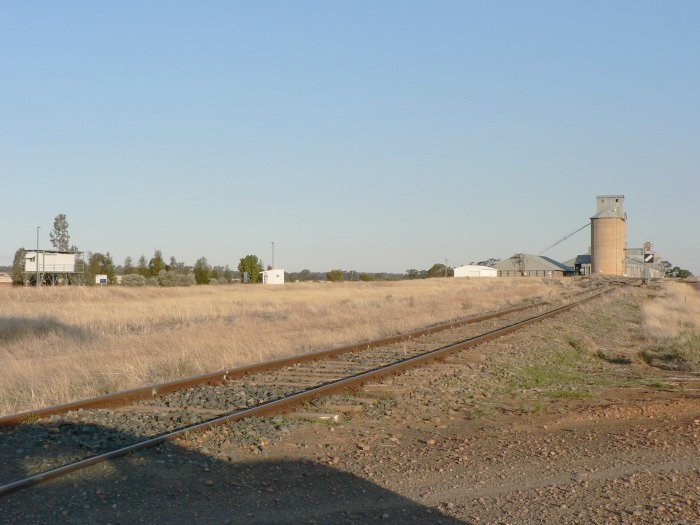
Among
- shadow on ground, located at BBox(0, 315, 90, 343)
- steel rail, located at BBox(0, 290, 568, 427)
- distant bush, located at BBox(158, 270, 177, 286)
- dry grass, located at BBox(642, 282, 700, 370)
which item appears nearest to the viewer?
steel rail, located at BBox(0, 290, 568, 427)

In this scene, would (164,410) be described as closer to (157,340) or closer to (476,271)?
(157,340)

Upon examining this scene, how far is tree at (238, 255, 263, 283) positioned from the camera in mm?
Answer: 124250

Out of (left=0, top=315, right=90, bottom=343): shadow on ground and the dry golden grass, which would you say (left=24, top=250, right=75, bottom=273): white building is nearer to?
the dry golden grass

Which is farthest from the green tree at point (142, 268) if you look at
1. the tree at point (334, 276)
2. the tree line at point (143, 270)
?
the tree at point (334, 276)

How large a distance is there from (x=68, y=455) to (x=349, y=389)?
4.87 m

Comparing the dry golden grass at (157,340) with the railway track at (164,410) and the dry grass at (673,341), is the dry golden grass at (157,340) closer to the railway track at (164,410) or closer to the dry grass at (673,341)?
the railway track at (164,410)

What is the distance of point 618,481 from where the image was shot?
684cm

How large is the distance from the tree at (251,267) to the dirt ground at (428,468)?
371ft

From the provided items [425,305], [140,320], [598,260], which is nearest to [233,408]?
[140,320]

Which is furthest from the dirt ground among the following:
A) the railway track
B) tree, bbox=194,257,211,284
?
tree, bbox=194,257,211,284

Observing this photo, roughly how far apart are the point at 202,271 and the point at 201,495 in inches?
4491

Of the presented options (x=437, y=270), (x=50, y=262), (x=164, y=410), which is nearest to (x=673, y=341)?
(x=164, y=410)

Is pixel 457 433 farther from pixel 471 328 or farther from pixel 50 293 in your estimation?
pixel 50 293

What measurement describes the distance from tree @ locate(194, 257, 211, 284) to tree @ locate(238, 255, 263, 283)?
5.17 m
